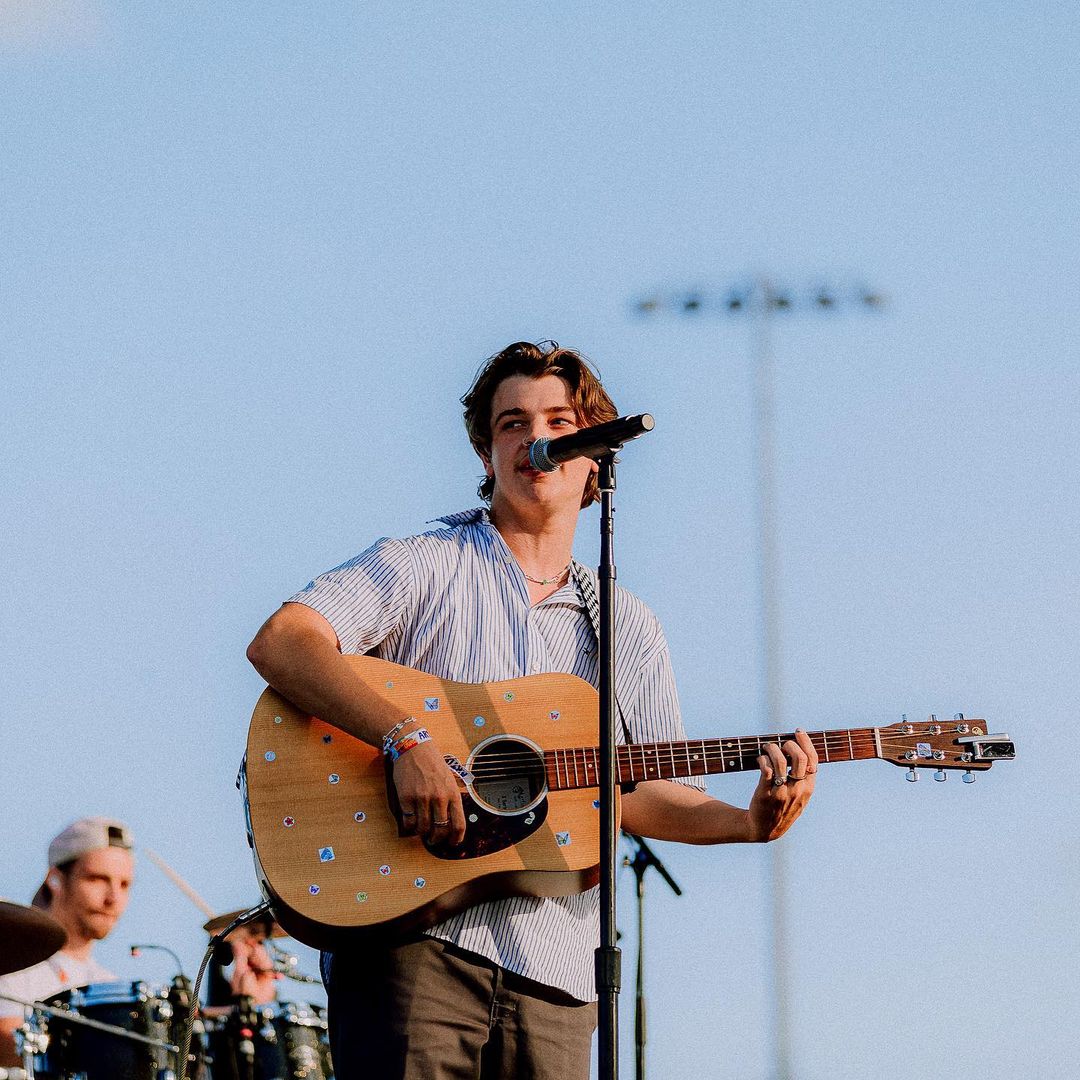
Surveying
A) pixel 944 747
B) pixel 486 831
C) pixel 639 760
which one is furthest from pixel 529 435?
pixel 944 747

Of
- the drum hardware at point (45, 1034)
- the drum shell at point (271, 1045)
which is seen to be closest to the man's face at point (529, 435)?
the drum hardware at point (45, 1034)

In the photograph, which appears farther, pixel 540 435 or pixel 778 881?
pixel 778 881

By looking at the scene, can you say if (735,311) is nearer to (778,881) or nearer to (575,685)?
(778,881)

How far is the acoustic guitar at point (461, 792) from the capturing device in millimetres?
Result: 3521

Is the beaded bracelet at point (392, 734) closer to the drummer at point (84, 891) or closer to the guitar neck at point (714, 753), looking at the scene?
the guitar neck at point (714, 753)

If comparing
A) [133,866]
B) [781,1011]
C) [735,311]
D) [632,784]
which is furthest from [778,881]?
[632,784]

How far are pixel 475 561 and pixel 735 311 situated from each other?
13.5 meters

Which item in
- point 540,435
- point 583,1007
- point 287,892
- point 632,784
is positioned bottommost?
point 583,1007

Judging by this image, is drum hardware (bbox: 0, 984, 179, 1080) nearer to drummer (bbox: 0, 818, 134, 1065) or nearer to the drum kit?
the drum kit

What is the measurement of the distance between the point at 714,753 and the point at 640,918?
9.77 ft

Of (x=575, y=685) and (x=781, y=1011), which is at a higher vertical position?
(x=575, y=685)

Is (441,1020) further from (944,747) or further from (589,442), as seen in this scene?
(944,747)

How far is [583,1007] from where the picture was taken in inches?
144

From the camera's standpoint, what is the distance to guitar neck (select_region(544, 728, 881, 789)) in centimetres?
392
